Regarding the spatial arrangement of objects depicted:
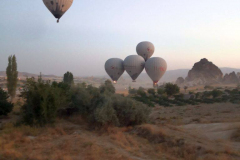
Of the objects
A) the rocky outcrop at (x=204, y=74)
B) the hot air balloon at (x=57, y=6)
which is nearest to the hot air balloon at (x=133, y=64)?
the hot air balloon at (x=57, y=6)

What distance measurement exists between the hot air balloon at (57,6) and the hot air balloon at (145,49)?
1475cm

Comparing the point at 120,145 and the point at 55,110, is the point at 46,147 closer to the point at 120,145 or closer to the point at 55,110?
the point at 120,145

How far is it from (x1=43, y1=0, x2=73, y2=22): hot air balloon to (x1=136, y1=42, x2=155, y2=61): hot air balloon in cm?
1475

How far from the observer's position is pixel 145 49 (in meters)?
35.2

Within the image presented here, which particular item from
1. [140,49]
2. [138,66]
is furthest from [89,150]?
[140,49]

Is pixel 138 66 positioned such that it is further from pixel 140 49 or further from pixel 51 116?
pixel 51 116

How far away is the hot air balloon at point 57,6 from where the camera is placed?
23127 millimetres

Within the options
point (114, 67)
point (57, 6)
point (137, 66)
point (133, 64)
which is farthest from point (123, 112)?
point (114, 67)

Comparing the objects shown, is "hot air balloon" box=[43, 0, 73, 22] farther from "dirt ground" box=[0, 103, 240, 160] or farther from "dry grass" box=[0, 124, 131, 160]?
"dry grass" box=[0, 124, 131, 160]

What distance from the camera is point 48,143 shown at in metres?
10.2

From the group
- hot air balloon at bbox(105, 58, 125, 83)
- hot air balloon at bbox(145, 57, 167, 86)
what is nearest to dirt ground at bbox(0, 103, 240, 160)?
hot air balloon at bbox(145, 57, 167, 86)

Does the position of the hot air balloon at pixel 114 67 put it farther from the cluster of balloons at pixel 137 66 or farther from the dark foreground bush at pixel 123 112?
the dark foreground bush at pixel 123 112

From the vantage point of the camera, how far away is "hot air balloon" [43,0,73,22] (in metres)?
23.1

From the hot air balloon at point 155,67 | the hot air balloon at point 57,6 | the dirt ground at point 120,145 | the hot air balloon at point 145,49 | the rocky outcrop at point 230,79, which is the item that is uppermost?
the hot air balloon at point 57,6
